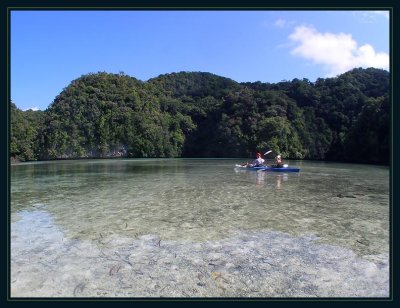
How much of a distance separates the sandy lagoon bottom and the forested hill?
42428 millimetres

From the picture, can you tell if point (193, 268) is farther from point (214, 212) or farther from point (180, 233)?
point (214, 212)

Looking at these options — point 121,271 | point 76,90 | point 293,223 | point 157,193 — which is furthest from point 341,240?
point 76,90

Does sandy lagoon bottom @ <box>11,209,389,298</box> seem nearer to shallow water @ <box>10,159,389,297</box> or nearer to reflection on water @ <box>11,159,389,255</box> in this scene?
shallow water @ <box>10,159,389,297</box>

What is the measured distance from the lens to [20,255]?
4.87 metres

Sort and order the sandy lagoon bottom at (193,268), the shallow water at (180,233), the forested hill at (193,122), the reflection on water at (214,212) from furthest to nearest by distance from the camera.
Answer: the forested hill at (193,122) < the reflection on water at (214,212) < the shallow water at (180,233) < the sandy lagoon bottom at (193,268)

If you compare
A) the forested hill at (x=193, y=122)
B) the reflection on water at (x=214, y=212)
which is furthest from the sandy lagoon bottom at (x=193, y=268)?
the forested hill at (x=193, y=122)

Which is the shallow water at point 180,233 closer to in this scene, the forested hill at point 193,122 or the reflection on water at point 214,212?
the reflection on water at point 214,212

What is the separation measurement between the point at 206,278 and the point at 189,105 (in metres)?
62.4

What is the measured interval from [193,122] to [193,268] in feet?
192

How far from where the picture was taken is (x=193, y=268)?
4.36 meters

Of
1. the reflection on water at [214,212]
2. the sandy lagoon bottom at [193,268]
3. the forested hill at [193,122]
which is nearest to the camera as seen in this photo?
the sandy lagoon bottom at [193,268]

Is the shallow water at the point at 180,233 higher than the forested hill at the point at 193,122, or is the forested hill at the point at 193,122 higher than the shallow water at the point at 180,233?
the forested hill at the point at 193,122

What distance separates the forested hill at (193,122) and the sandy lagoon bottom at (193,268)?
42.4 meters

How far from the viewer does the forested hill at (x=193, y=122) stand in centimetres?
4938
